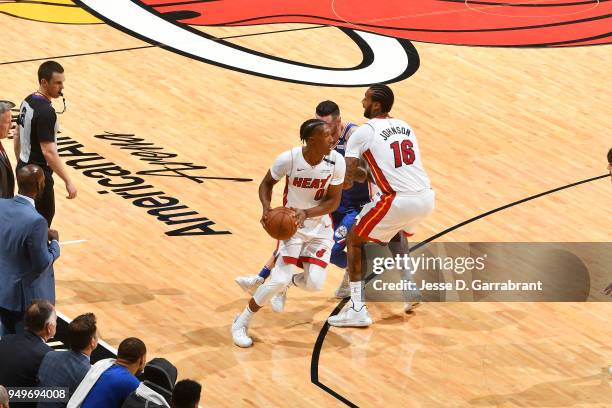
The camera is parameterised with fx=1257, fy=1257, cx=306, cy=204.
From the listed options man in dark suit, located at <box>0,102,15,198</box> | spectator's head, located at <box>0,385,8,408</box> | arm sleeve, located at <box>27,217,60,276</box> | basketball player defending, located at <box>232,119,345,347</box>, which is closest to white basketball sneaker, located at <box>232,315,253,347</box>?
basketball player defending, located at <box>232,119,345,347</box>

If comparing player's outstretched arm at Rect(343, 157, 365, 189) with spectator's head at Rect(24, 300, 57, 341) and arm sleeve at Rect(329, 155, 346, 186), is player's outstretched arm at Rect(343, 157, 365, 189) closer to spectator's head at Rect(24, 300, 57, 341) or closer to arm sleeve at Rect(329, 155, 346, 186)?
arm sleeve at Rect(329, 155, 346, 186)

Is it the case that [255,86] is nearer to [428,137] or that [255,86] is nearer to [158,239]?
[428,137]

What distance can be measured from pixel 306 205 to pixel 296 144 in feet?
15.0

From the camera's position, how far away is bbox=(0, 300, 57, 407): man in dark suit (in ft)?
26.1

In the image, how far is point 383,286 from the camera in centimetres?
1165

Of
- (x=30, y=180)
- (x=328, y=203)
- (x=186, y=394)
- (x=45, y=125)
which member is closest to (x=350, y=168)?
(x=328, y=203)

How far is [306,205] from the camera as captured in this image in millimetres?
10406

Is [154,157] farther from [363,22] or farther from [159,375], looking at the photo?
[159,375]

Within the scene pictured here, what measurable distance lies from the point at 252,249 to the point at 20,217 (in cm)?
370

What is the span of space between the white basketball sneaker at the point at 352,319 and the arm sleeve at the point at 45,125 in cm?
290

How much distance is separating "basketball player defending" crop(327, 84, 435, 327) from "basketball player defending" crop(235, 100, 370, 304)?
0.24m

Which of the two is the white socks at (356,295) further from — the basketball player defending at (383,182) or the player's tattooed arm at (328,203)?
the player's tattooed arm at (328,203)

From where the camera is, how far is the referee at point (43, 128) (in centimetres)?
1073

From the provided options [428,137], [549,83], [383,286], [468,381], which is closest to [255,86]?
[428,137]
